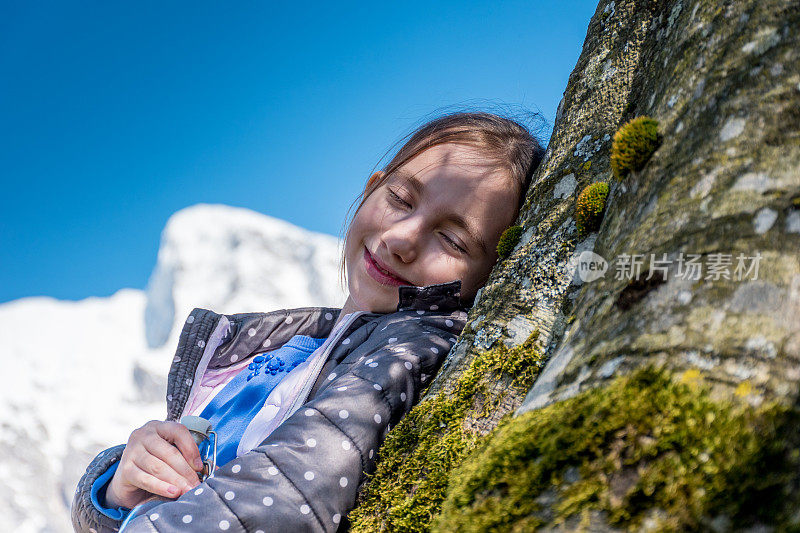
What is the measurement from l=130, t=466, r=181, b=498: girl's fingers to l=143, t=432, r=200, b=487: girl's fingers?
0.07 metres

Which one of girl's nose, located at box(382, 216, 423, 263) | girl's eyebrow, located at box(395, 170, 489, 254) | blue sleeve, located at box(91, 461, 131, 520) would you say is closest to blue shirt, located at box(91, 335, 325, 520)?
blue sleeve, located at box(91, 461, 131, 520)

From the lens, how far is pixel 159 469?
2.47 metres

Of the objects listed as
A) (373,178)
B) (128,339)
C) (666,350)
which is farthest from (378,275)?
(128,339)

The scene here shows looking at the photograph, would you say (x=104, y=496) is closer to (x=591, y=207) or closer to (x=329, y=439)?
(x=329, y=439)

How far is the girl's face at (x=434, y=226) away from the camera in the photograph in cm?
322

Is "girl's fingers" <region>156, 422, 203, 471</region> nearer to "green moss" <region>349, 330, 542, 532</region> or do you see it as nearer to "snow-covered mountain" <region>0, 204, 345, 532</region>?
"green moss" <region>349, 330, 542, 532</region>

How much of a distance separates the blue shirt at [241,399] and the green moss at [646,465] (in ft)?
6.73

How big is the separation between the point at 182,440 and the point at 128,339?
226 ft

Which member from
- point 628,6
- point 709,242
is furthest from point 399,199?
point 709,242

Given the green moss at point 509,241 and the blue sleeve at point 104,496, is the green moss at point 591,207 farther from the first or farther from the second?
the blue sleeve at point 104,496

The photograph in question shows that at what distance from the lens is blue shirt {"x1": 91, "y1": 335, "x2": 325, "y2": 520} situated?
2883 mm

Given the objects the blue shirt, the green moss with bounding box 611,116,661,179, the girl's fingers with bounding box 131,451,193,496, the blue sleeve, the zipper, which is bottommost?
the blue sleeve

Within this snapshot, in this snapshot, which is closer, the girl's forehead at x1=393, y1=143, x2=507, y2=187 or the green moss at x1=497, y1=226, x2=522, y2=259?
the green moss at x1=497, y1=226, x2=522, y2=259

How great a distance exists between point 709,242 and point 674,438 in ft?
1.53
